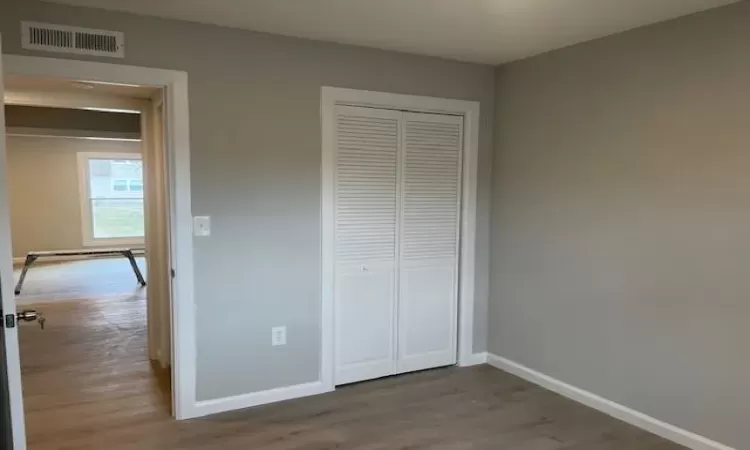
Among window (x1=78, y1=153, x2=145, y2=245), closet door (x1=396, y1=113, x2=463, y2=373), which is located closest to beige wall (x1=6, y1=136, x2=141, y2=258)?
window (x1=78, y1=153, x2=145, y2=245)

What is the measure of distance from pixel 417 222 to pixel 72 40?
2321 mm

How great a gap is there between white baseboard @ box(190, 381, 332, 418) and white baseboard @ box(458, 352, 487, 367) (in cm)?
110

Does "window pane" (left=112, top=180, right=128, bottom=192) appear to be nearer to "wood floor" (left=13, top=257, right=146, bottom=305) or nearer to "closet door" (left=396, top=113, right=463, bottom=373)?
"wood floor" (left=13, top=257, right=146, bottom=305)

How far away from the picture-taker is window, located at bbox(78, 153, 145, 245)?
9703 mm

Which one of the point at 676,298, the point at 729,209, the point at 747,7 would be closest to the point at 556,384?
the point at 676,298

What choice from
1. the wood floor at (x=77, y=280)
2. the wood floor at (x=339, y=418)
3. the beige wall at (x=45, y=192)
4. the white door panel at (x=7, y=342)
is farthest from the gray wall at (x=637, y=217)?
the beige wall at (x=45, y=192)

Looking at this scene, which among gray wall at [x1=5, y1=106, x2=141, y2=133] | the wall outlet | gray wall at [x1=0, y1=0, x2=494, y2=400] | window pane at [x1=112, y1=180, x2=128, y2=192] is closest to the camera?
gray wall at [x1=0, y1=0, x2=494, y2=400]

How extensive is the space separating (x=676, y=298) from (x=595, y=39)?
1.57m

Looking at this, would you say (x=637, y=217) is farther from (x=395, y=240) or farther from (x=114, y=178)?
(x=114, y=178)

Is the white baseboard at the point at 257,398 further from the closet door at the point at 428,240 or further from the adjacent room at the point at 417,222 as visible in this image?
the closet door at the point at 428,240

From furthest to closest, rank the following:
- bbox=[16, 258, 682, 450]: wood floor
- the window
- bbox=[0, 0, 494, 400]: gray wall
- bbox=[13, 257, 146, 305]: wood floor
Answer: the window < bbox=[13, 257, 146, 305]: wood floor < bbox=[0, 0, 494, 400]: gray wall < bbox=[16, 258, 682, 450]: wood floor

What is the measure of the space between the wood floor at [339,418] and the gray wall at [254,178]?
339 millimetres

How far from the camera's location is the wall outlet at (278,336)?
331cm

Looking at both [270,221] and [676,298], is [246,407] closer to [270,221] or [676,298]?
[270,221]
